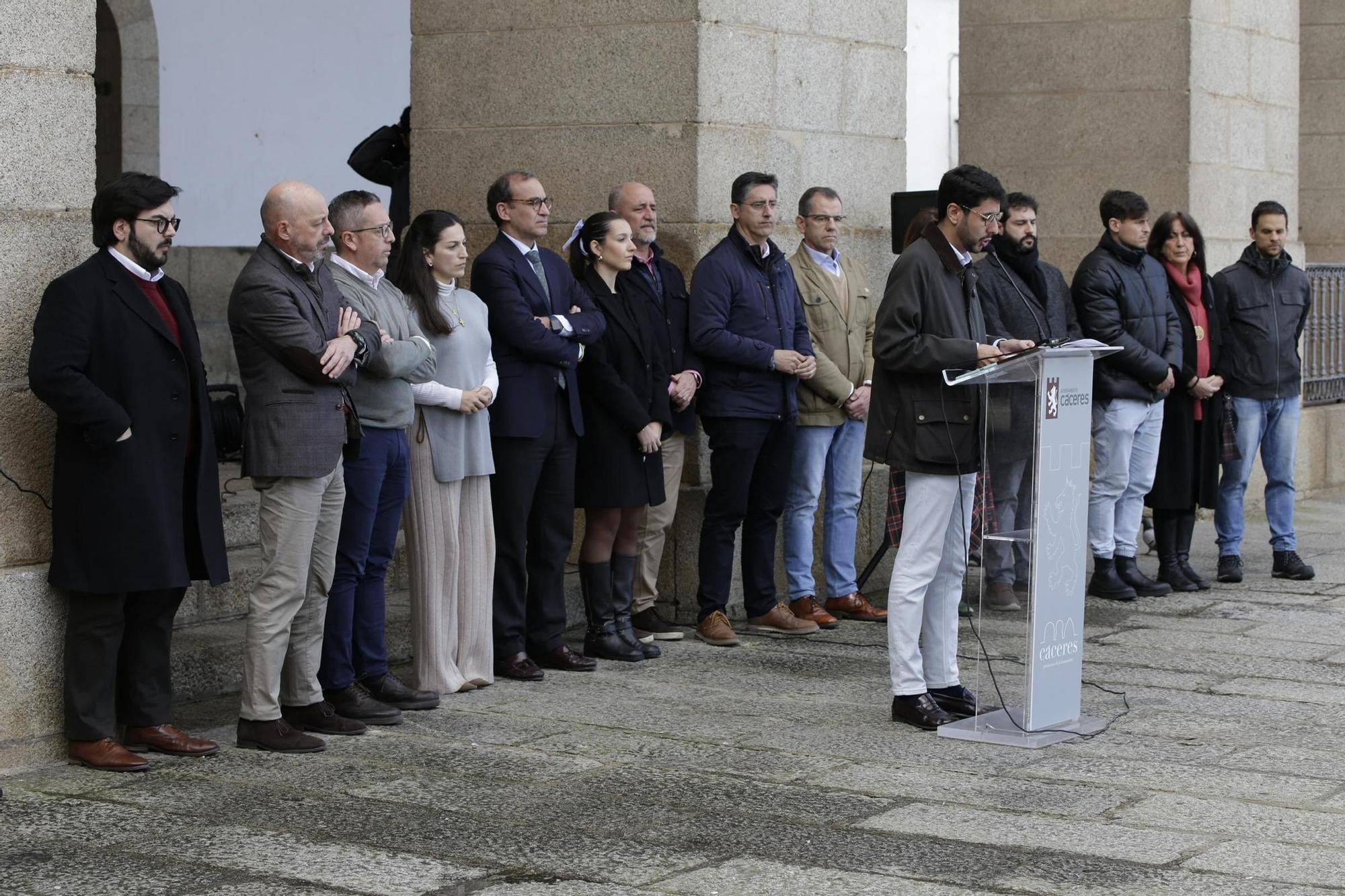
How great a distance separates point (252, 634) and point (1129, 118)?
25.1ft

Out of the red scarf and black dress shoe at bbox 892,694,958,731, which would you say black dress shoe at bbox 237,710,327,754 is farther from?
the red scarf

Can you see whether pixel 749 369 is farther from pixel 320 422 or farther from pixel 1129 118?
pixel 1129 118

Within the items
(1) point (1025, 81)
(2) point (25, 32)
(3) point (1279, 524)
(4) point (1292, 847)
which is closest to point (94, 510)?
(2) point (25, 32)

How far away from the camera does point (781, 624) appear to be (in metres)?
8.71

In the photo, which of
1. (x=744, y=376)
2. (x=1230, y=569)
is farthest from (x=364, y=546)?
(x=1230, y=569)

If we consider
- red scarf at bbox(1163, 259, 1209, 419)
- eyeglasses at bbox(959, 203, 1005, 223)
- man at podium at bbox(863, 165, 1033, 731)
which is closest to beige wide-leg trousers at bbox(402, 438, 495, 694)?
man at podium at bbox(863, 165, 1033, 731)

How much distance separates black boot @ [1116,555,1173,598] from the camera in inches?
387

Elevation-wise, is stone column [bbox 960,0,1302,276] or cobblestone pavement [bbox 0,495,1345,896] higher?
stone column [bbox 960,0,1302,276]

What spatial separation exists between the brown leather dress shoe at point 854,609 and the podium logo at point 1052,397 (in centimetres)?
273

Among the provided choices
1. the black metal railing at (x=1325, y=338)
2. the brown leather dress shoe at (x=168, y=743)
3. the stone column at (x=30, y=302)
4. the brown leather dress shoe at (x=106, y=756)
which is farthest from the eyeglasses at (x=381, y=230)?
the black metal railing at (x=1325, y=338)

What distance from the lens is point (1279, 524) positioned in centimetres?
1040

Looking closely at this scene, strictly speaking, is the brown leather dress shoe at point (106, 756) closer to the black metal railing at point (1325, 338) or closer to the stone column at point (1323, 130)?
the black metal railing at point (1325, 338)

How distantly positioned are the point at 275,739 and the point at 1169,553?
5210 millimetres

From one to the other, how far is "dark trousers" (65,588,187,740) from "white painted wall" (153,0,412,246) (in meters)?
5.87
